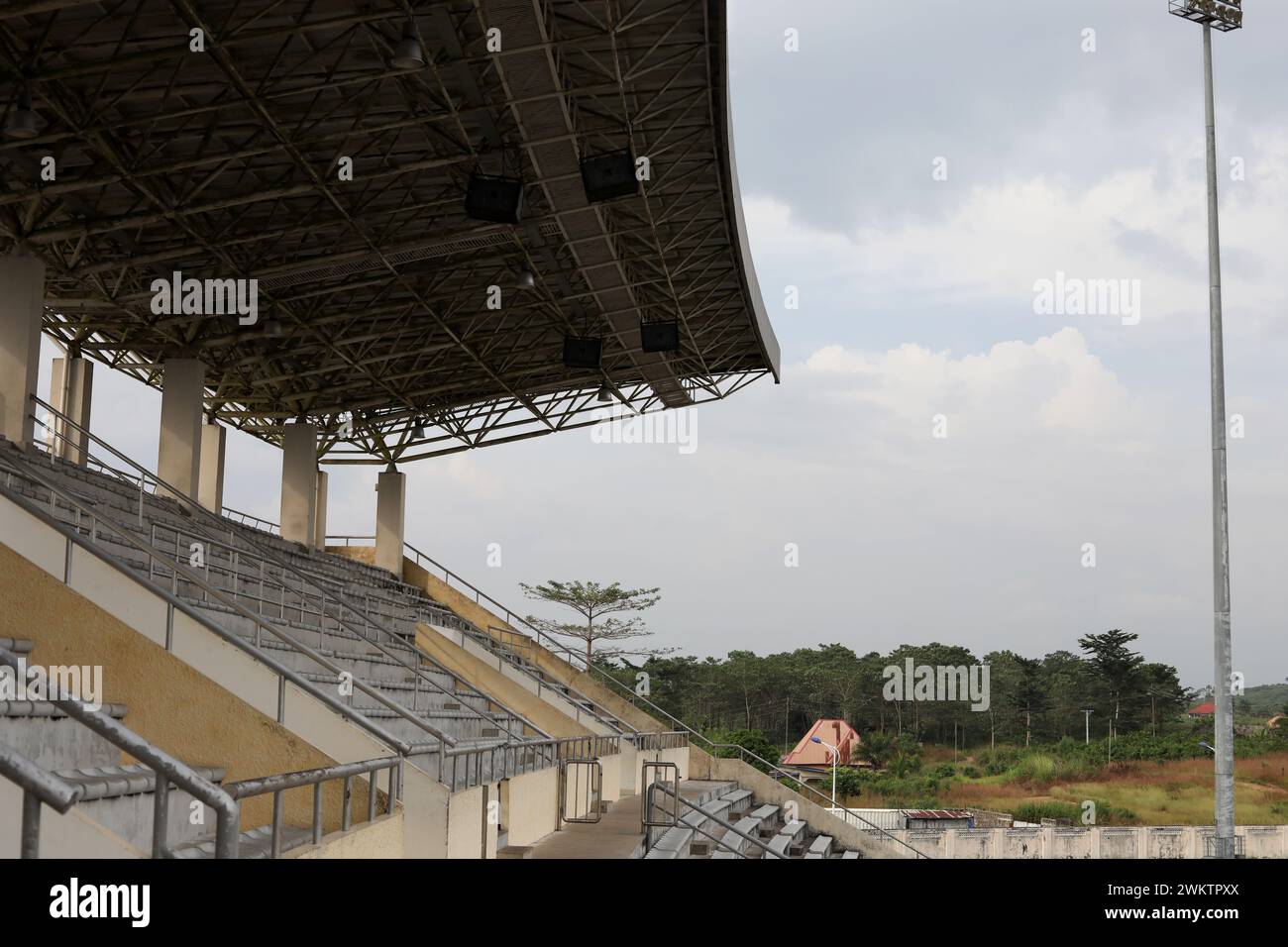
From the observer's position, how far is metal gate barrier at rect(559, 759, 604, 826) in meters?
16.2

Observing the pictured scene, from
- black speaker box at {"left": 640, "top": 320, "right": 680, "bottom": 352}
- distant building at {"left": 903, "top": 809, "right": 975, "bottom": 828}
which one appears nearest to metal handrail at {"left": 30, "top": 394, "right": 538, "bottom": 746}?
black speaker box at {"left": 640, "top": 320, "right": 680, "bottom": 352}

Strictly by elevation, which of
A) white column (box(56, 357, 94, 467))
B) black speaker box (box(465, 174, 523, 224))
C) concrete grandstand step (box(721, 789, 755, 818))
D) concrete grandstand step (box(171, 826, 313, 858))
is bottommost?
concrete grandstand step (box(721, 789, 755, 818))

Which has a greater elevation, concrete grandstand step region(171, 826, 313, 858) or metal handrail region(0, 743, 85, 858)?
metal handrail region(0, 743, 85, 858)

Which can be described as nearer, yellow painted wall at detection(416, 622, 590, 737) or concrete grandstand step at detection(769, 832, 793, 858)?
concrete grandstand step at detection(769, 832, 793, 858)

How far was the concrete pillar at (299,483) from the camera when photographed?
31.0 meters

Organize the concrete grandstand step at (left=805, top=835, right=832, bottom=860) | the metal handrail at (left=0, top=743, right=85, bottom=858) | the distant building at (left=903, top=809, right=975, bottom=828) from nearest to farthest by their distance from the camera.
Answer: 1. the metal handrail at (left=0, top=743, right=85, bottom=858)
2. the concrete grandstand step at (left=805, top=835, right=832, bottom=860)
3. the distant building at (left=903, top=809, right=975, bottom=828)

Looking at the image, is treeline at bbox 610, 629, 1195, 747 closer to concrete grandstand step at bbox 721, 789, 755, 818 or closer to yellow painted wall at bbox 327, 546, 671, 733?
yellow painted wall at bbox 327, 546, 671, 733

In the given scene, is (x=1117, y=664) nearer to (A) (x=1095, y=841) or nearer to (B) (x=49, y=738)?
(A) (x=1095, y=841)

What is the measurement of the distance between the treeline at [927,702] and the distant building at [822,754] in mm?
4731

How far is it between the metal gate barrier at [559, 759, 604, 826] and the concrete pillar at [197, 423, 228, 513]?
14.8m

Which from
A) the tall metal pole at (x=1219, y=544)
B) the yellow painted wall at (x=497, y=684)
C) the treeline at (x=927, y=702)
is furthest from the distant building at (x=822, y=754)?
the tall metal pole at (x=1219, y=544)

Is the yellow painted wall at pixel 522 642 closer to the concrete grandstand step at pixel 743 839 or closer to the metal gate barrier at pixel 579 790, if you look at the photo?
the concrete grandstand step at pixel 743 839
